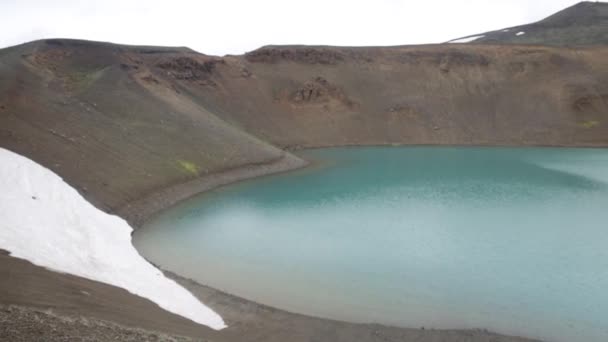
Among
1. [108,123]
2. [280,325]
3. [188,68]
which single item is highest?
[188,68]

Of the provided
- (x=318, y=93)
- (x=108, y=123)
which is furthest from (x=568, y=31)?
(x=108, y=123)

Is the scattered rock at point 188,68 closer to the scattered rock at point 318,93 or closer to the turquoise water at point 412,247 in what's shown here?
the scattered rock at point 318,93

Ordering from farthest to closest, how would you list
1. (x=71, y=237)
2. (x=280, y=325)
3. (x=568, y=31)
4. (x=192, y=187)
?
(x=568, y=31), (x=192, y=187), (x=71, y=237), (x=280, y=325)

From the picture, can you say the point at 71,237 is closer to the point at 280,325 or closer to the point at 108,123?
the point at 280,325

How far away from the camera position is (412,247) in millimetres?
24516

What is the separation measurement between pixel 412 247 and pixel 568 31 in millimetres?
96107

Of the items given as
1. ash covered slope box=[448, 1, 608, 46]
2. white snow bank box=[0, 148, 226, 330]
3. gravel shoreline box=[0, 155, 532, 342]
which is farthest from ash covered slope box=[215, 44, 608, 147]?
gravel shoreline box=[0, 155, 532, 342]

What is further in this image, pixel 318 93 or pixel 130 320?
pixel 318 93

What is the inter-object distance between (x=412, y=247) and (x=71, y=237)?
15.0 metres

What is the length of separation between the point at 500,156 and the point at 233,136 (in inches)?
1119

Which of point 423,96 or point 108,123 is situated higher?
point 423,96

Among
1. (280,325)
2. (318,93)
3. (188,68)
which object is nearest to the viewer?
(280,325)

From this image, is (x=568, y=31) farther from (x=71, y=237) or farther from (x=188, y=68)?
(x=71, y=237)

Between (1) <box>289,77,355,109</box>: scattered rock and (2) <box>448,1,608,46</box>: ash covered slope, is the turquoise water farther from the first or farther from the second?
(2) <box>448,1,608,46</box>: ash covered slope
